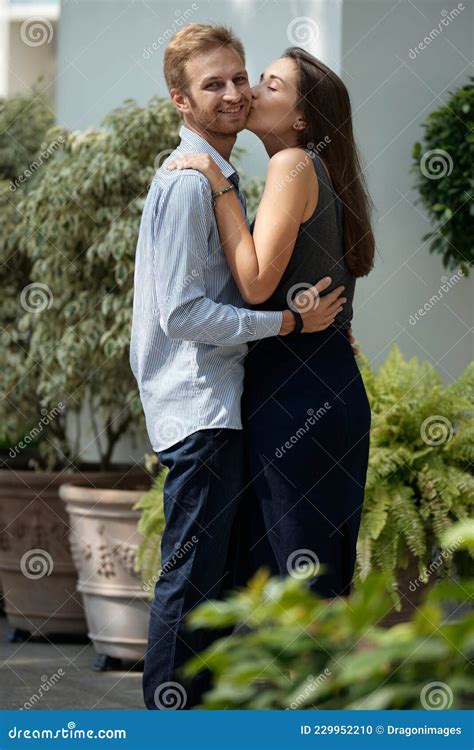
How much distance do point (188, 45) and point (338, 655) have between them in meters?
2.12

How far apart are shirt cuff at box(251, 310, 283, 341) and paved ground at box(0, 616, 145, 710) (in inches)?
67.3

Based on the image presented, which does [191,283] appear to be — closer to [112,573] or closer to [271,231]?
[271,231]

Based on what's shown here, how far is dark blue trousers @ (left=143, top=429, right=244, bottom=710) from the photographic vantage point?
103 inches

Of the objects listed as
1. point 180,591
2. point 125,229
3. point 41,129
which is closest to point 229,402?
point 180,591

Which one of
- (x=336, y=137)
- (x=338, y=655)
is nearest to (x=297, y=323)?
(x=336, y=137)

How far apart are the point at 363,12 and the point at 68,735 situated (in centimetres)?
386

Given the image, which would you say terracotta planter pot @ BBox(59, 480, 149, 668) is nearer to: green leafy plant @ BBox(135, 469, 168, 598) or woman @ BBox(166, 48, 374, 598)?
green leafy plant @ BBox(135, 469, 168, 598)

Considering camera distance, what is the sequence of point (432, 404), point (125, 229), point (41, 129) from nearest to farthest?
point (432, 404) → point (125, 229) → point (41, 129)

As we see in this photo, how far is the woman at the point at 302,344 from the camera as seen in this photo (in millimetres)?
2607

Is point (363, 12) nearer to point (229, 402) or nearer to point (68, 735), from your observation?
point (229, 402)

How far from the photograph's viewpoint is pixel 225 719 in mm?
1029

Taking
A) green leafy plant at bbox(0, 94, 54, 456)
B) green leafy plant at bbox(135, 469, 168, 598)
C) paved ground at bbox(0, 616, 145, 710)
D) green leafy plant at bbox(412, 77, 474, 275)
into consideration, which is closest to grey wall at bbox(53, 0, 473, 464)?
green leafy plant at bbox(412, 77, 474, 275)

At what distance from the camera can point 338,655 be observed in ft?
3.01

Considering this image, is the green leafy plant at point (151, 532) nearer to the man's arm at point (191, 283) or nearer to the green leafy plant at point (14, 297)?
the green leafy plant at point (14, 297)
